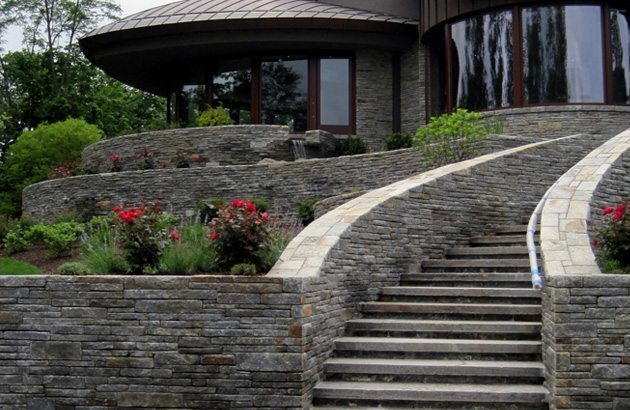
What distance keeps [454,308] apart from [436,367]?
3.67 ft

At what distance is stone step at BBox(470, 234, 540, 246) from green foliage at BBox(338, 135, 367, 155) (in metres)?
7.09

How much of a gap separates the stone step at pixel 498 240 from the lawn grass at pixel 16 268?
6017 millimetres

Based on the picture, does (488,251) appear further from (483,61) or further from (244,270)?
(483,61)

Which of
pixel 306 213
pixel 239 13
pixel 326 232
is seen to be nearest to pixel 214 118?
pixel 239 13

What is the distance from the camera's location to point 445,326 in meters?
7.50

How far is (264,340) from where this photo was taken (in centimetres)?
641

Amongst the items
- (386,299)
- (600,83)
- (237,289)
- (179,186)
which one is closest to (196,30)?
(179,186)

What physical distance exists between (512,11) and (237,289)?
37.5 ft

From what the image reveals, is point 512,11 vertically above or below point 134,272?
above

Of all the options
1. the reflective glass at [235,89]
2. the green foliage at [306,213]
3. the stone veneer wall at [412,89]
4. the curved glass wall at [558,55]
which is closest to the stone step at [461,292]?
the green foliage at [306,213]

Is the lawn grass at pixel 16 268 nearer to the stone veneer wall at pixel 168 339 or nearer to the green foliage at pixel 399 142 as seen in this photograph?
the stone veneer wall at pixel 168 339

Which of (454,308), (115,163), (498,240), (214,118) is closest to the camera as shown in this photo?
(454,308)

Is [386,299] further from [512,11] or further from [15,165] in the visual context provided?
[15,165]

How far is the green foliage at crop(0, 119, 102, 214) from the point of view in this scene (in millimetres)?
22062
